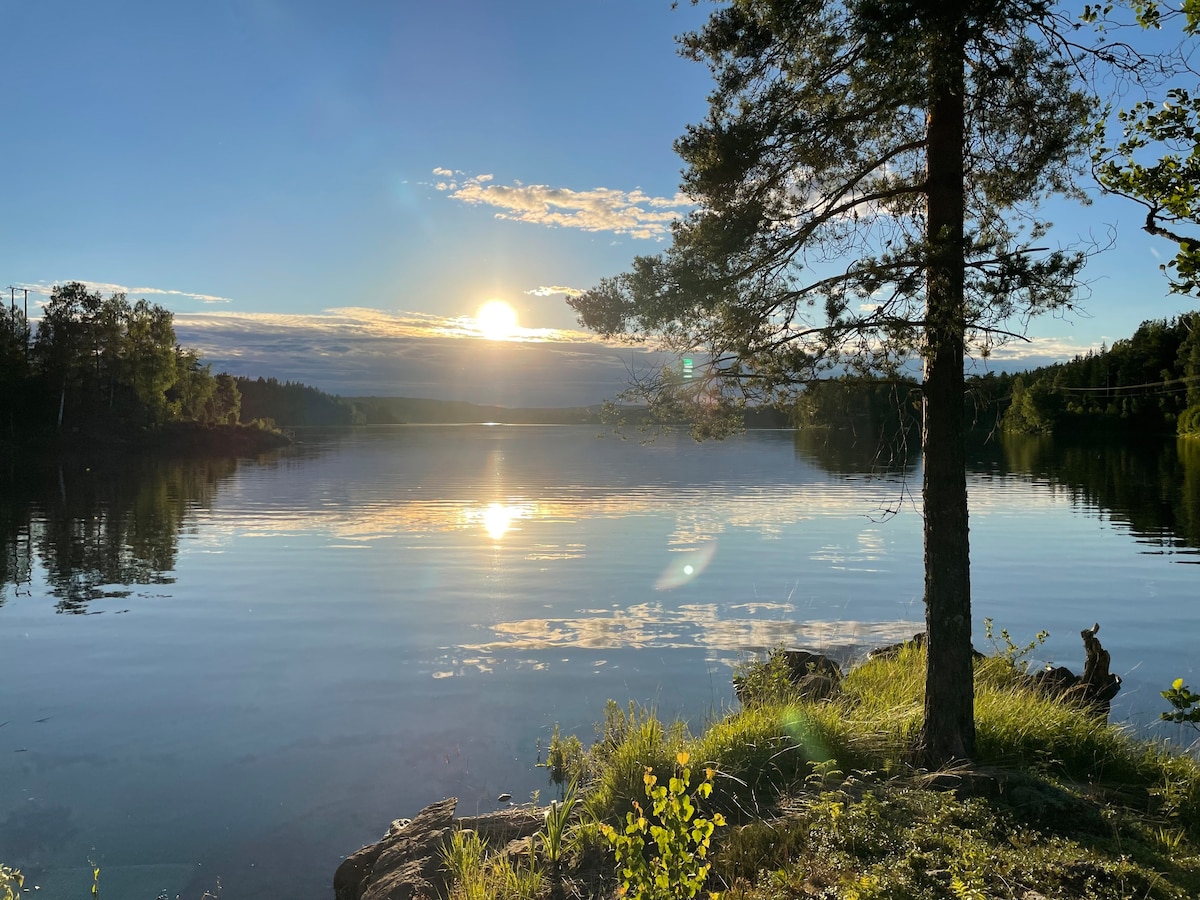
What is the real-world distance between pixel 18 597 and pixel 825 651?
68.0ft

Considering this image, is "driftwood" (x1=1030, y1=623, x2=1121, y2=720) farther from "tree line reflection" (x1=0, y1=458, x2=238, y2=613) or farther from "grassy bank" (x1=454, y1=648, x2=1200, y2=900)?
"tree line reflection" (x1=0, y1=458, x2=238, y2=613)

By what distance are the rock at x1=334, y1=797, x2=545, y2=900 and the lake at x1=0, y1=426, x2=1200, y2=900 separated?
39 centimetres

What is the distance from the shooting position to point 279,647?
1745cm

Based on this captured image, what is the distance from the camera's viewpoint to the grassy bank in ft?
18.6

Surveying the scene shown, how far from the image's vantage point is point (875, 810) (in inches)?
262

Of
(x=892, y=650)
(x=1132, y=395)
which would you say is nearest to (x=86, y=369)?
(x=892, y=650)

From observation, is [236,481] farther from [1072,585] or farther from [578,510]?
[1072,585]

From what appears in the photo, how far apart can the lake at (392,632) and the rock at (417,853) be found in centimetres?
39

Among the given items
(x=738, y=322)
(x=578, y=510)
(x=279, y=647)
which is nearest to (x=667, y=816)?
(x=738, y=322)

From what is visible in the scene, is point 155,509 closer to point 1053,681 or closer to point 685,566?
point 685,566

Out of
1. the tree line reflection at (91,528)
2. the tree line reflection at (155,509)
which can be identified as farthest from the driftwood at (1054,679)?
the tree line reflection at (91,528)

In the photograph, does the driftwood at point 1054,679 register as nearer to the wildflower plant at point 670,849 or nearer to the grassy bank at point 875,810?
the grassy bank at point 875,810

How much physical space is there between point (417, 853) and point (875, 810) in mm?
4403

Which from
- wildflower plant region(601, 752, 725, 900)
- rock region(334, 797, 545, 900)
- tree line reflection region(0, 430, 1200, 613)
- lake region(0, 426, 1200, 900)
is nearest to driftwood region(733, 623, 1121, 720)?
lake region(0, 426, 1200, 900)
